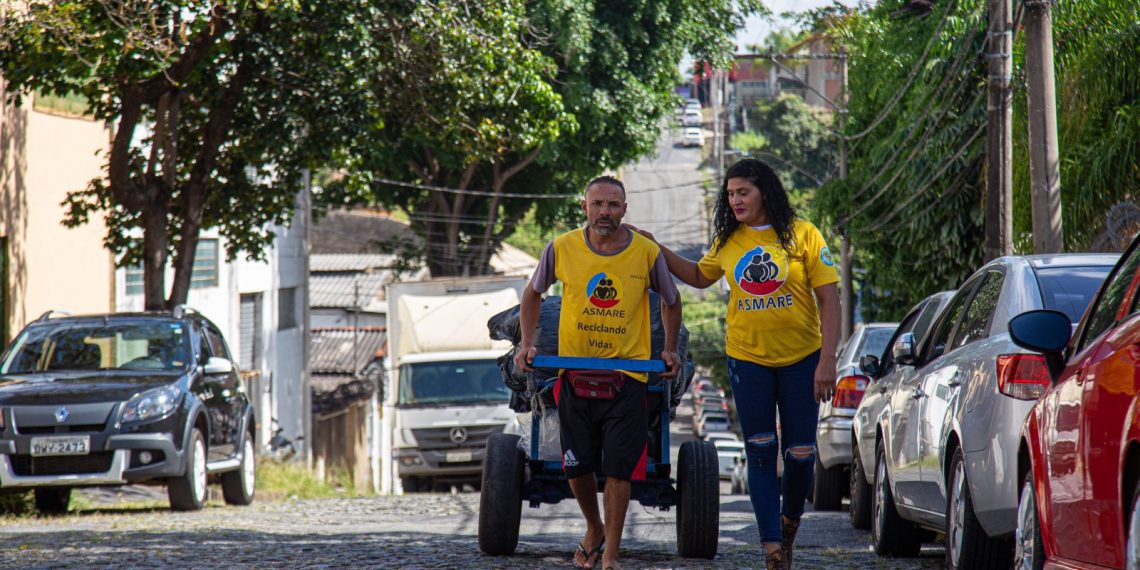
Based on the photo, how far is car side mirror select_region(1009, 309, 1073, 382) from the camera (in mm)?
4902

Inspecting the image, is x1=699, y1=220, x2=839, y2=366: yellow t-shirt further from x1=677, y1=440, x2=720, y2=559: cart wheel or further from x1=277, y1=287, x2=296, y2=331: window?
x1=277, y1=287, x2=296, y2=331: window

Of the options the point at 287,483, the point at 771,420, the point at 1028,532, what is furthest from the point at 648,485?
the point at 287,483

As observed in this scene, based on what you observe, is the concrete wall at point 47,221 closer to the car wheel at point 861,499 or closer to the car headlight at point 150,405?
the car headlight at point 150,405

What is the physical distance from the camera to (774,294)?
652 centimetres

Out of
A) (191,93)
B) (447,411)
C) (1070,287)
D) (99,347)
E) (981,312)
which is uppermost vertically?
(191,93)

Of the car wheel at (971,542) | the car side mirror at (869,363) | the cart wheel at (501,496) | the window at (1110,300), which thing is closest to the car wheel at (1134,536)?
the window at (1110,300)

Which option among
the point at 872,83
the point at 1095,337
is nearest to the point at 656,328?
the point at 1095,337

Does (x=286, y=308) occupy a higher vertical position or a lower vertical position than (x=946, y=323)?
lower

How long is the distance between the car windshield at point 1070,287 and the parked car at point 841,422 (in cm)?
423

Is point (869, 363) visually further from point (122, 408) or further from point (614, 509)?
point (122, 408)

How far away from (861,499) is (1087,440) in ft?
20.0

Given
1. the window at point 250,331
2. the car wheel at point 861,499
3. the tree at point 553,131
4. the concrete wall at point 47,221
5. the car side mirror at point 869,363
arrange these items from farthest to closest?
the window at point 250,331 < the tree at point 553,131 < the concrete wall at point 47,221 < the car wheel at point 861,499 < the car side mirror at point 869,363

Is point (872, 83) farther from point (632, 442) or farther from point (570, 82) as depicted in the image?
point (632, 442)

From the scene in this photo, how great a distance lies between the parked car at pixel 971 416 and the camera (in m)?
5.89
